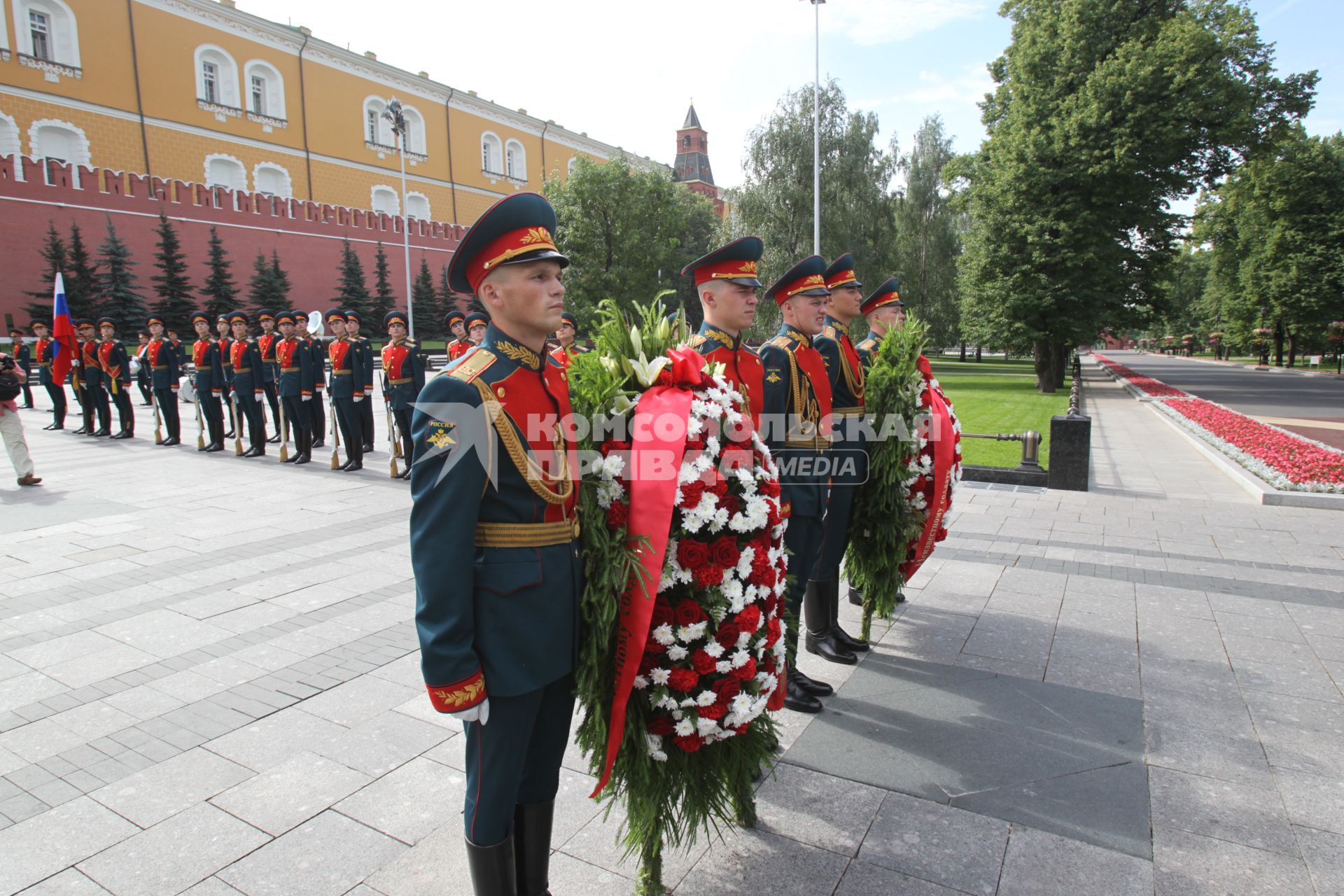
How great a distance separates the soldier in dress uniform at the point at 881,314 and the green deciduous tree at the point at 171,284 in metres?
35.9

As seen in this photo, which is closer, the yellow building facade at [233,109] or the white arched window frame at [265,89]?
the yellow building facade at [233,109]

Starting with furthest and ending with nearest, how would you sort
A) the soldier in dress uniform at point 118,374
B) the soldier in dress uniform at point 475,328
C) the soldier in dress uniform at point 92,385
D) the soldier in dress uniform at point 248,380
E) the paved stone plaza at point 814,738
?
the soldier in dress uniform at point 92,385
the soldier in dress uniform at point 118,374
the soldier in dress uniform at point 248,380
the soldier in dress uniform at point 475,328
the paved stone plaza at point 814,738

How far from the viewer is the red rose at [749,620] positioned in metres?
2.43

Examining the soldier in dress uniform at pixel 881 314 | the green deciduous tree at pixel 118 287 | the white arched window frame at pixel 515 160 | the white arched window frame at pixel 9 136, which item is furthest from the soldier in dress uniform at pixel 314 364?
the white arched window frame at pixel 515 160

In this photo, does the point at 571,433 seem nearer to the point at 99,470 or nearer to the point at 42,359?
A: the point at 99,470

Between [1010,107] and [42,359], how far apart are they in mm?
29287

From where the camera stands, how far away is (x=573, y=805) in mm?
3146

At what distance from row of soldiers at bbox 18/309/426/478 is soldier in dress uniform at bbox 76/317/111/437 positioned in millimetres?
19

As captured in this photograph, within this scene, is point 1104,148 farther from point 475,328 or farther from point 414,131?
point 414,131

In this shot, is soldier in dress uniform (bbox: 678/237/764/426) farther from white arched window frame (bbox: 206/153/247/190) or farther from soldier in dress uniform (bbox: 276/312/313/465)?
white arched window frame (bbox: 206/153/247/190)

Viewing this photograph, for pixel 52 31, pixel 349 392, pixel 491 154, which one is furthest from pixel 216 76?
pixel 349 392

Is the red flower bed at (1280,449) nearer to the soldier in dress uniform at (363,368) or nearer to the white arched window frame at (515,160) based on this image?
the soldier in dress uniform at (363,368)

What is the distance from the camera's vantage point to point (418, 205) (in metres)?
50.4

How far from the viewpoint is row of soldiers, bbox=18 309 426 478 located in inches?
432
